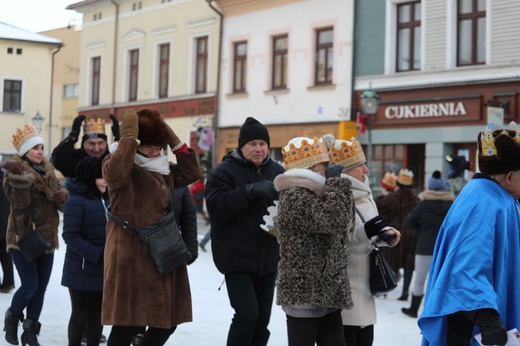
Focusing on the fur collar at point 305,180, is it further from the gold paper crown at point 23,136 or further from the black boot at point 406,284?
the black boot at point 406,284

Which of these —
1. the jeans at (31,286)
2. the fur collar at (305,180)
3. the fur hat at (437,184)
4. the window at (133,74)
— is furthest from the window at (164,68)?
the fur collar at (305,180)

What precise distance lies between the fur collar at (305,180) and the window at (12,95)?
1560 inches

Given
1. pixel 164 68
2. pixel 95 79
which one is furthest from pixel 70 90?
pixel 164 68

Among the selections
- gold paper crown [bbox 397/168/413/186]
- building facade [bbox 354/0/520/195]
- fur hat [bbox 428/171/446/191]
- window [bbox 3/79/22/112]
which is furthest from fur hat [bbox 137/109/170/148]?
window [bbox 3/79/22/112]

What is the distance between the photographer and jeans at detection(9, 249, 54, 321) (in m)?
6.94

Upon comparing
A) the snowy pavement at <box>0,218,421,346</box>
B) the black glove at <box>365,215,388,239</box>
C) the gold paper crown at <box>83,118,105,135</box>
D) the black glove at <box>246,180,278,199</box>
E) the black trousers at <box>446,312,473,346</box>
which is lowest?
the snowy pavement at <box>0,218,421,346</box>

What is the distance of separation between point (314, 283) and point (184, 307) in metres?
0.94

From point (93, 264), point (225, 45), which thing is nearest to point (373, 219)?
point (93, 264)

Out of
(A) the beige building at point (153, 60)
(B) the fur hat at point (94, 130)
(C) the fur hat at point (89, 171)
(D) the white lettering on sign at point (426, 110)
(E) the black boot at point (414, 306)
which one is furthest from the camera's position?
(A) the beige building at point (153, 60)

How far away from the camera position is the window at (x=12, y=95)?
42.5m

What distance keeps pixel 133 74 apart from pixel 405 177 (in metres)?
21.2

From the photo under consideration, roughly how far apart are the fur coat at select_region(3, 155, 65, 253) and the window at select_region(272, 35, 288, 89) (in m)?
17.5

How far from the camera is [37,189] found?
718 centimetres

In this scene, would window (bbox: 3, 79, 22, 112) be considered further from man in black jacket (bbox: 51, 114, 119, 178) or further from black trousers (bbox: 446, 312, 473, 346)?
black trousers (bbox: 446, 312, 473, 346)
